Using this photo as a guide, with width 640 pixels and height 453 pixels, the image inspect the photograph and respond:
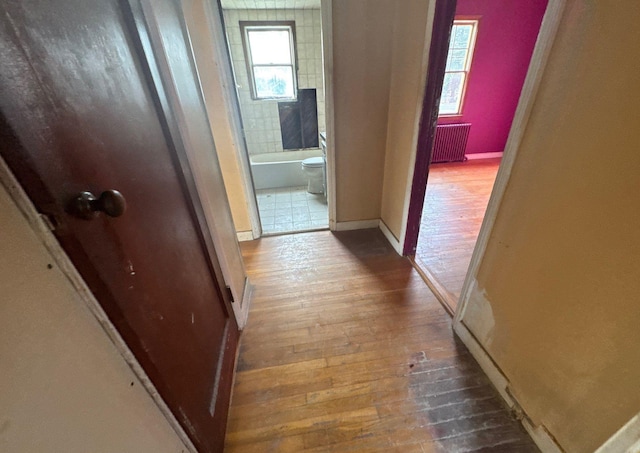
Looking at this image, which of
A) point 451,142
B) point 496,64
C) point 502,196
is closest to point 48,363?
point 502,196

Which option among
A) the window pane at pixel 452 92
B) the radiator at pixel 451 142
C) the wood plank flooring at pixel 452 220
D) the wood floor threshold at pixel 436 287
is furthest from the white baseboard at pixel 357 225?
the window pane at pixel 452 92

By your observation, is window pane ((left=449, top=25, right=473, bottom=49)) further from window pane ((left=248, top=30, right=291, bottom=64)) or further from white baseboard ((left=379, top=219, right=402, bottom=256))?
white baseboard ((left=379, top=219, right=402, bottom=256))

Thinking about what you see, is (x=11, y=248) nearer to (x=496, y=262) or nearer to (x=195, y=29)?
(x=496, y=262)

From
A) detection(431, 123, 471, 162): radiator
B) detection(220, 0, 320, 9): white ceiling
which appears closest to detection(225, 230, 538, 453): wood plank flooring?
detection(431, 123, 471, 162): radiator

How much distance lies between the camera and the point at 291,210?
10.8 feet

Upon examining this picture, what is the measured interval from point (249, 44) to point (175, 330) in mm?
4392

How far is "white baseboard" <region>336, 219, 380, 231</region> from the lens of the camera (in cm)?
263

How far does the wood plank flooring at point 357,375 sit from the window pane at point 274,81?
3385 mm

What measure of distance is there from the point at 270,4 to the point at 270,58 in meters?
0.66

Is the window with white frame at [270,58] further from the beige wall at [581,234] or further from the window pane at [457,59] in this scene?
the beige wall at [581,234]

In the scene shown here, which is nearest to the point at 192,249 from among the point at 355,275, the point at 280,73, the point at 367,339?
the point at 367,339

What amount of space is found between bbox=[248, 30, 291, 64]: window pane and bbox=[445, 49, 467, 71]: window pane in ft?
7.81

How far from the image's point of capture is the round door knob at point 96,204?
20.0 inches

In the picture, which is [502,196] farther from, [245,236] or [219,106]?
[245,236]
